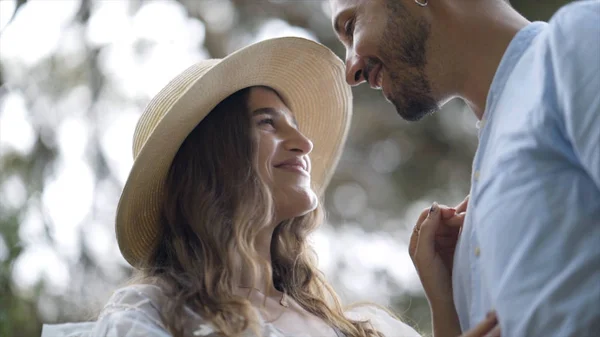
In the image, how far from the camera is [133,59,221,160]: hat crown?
2270mm

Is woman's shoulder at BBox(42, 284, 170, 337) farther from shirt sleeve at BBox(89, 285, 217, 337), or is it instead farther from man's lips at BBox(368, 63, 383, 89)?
man's lips at BBox(368, 63, 383, 89)

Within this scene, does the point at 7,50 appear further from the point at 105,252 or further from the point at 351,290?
the point at 351,290

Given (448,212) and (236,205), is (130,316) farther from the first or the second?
(448,212)

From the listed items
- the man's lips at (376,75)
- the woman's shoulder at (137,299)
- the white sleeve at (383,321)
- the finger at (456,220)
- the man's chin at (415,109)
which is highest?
the man's lips at (376,75)

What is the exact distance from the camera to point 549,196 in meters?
1.51

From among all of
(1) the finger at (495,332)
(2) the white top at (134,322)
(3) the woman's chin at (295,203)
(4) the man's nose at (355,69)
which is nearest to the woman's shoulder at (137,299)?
(2) the white top at (134,322)

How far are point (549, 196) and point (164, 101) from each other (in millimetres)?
1115

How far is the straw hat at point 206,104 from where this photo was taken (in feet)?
7.34

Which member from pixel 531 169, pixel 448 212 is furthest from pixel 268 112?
pixel 531 169

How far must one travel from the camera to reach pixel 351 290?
4.49 m

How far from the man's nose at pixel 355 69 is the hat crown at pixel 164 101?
0.36 metres

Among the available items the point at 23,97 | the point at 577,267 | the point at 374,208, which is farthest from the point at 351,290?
the point at 577,267

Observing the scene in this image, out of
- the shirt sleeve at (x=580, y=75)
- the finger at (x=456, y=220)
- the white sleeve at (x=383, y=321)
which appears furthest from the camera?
the white sleeve at (x=383, y=321)

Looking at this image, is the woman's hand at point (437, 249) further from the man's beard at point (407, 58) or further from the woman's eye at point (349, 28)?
the woman's eye at point (349, 28)
